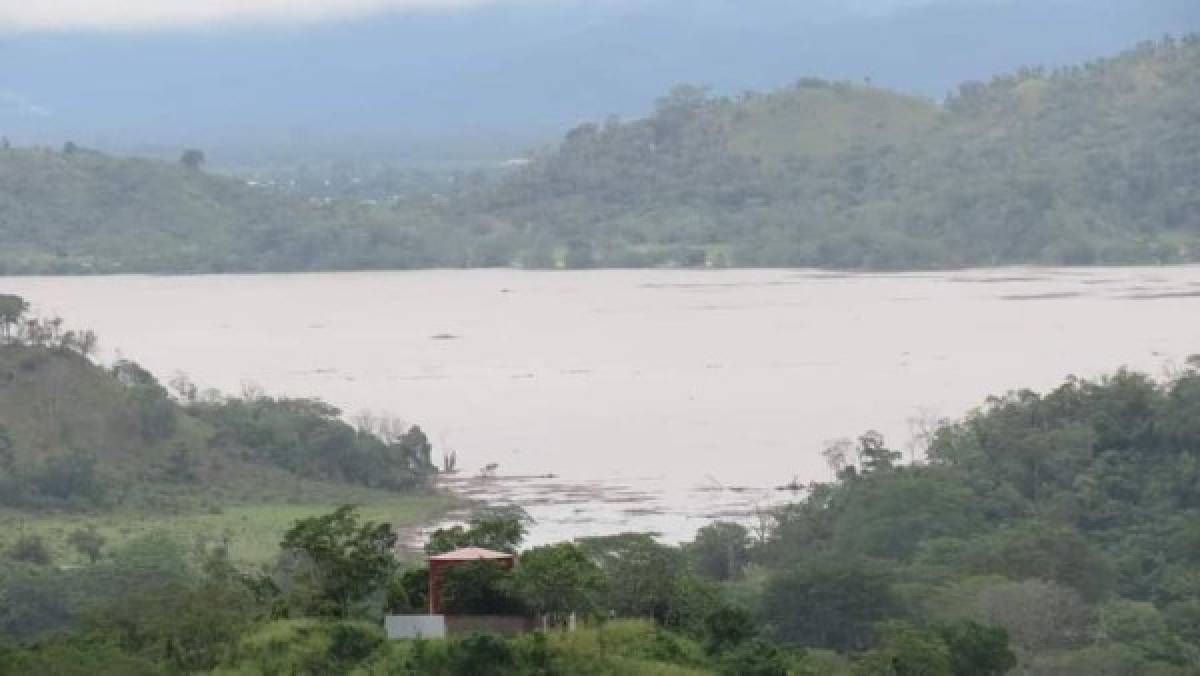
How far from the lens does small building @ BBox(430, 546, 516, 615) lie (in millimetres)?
26812

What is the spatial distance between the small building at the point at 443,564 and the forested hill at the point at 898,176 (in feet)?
287

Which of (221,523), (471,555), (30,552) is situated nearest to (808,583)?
(471,555)

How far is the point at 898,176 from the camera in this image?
12600cm

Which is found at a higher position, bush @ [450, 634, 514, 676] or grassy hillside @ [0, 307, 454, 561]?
bush @ [450, 634, 514, 676]

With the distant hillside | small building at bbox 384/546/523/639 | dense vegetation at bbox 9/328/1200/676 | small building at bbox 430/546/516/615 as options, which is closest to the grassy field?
dense vegetation at bbox 9/328/1200/676

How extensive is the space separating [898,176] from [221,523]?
78.0m

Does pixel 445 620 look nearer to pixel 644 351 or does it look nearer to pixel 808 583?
pixel 808 583

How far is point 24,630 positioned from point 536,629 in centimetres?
1326

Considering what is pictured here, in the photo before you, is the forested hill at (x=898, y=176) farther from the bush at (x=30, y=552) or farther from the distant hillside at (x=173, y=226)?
the bush at (x=30, y=552)

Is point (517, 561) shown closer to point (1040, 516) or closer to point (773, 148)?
point (1040, 516)

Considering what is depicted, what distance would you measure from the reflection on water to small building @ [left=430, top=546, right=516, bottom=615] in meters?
21.6

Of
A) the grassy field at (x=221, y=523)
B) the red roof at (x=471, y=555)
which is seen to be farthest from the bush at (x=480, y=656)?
the grassy field at (x=221, y=523)

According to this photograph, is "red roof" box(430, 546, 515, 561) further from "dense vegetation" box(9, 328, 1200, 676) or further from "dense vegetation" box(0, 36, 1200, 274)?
"dense vegetation" box(0, 36, 1200, 274)

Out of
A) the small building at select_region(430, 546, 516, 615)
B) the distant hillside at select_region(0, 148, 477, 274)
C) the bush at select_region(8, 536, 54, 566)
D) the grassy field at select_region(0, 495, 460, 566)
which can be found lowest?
the grassy field at select_region(0, 495, 460, 566)
